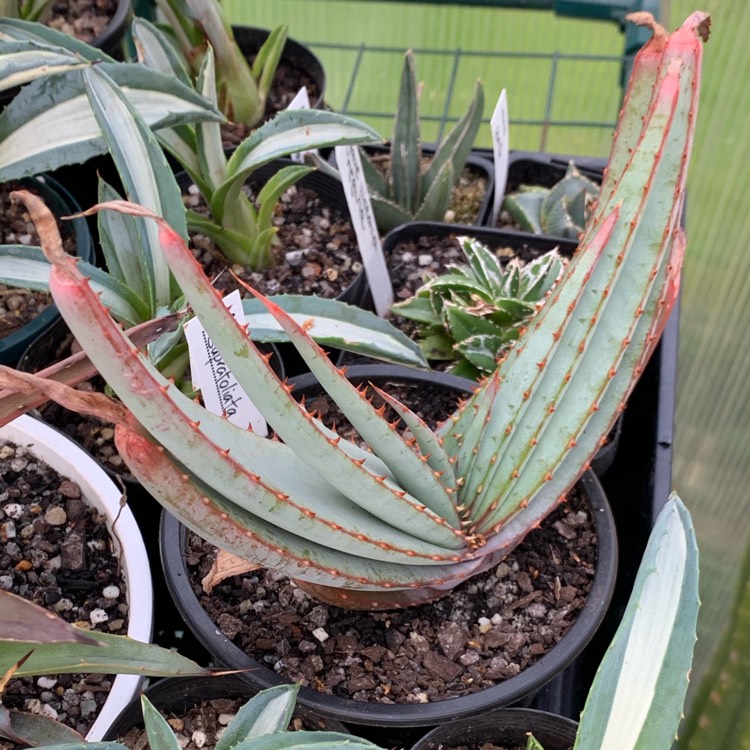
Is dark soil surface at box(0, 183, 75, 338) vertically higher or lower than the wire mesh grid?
lower

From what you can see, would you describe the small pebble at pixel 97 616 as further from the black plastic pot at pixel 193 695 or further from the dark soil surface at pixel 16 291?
the dark soil surface at pixel 16 291

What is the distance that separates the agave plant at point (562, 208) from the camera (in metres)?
1.18

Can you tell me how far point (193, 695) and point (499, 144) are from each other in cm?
78

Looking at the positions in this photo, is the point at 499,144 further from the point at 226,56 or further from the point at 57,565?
the point at 57,565

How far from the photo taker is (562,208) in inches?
46.8

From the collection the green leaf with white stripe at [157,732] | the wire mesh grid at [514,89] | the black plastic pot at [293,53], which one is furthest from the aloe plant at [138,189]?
the wire mesh grid at [514,89]

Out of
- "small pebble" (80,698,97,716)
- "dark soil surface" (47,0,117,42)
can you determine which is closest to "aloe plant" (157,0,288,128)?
"dark soil surface" (47,0,117,42)

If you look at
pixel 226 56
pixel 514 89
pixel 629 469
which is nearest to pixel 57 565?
pixel 629 469

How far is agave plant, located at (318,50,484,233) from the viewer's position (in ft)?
3.79

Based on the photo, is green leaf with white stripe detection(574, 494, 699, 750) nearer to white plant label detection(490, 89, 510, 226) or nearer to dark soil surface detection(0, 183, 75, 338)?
white plant label detection(490, 89, 510, 226)

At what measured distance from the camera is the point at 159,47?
3.45 feet

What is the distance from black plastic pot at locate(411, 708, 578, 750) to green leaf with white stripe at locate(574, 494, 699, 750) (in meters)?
0.14

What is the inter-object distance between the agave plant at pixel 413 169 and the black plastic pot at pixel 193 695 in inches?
28.5

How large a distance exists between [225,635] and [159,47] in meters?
0.73
